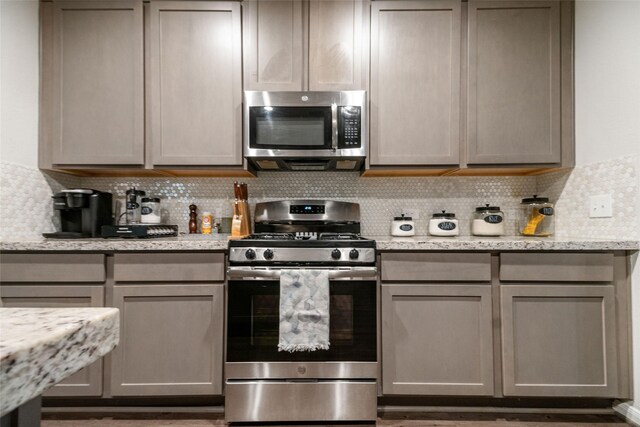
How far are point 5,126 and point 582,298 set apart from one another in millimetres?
3160

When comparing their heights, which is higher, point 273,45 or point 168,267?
point 273,45

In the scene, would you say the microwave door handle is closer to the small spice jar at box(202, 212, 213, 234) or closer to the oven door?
the oven door

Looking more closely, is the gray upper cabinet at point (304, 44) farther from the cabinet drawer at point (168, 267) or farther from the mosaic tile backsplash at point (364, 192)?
the cabinet drawer at point (168, 267)

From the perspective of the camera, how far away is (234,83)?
2.01m

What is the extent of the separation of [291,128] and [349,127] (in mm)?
342

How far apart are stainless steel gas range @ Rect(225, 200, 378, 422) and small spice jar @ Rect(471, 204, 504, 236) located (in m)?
0.93

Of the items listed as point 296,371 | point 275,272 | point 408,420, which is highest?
point 275,272

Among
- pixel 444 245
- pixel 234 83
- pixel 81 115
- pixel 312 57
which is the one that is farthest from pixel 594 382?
pixel 81 115

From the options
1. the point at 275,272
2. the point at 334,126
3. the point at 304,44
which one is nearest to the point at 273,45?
the point at 304,44

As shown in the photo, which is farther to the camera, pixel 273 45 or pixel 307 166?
pixel 307 166

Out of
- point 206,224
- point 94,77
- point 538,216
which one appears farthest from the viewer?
point 206,224

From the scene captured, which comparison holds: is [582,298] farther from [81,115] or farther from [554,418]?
[81,115]

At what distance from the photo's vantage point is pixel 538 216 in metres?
2.12

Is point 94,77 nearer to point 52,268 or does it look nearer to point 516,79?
point 52,268
